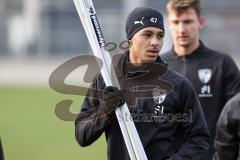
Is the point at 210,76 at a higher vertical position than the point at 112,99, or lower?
lower

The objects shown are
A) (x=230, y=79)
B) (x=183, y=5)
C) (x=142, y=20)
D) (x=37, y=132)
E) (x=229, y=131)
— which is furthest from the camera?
(x=37, y=132)

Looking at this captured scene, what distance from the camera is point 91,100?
236 inches

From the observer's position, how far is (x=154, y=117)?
5.79m

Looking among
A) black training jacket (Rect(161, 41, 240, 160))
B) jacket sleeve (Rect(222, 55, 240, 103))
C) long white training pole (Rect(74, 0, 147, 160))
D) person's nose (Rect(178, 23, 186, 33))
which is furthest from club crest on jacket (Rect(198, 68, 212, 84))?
long white training pole (Rect(74, 0, 147, 160))

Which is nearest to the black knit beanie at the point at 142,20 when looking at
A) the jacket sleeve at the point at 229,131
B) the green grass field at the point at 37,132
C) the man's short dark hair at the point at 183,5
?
the jacket sleeve at the point at 229,131

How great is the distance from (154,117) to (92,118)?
0.45 m

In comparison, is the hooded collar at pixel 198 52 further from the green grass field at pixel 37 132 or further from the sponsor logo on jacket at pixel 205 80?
the green grass field at pixel 37 132

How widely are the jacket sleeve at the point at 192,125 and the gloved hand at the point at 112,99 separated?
1.54 feet

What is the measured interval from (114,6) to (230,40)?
17.8ft

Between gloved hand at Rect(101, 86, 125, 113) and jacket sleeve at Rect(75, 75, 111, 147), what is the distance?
0.18 feet

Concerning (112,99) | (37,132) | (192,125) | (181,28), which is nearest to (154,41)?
(112,99)

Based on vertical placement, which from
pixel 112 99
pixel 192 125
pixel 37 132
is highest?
pixel 112 99

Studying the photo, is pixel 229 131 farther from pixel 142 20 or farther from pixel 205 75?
pixel 205 75

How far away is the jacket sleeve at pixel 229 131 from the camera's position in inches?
204
